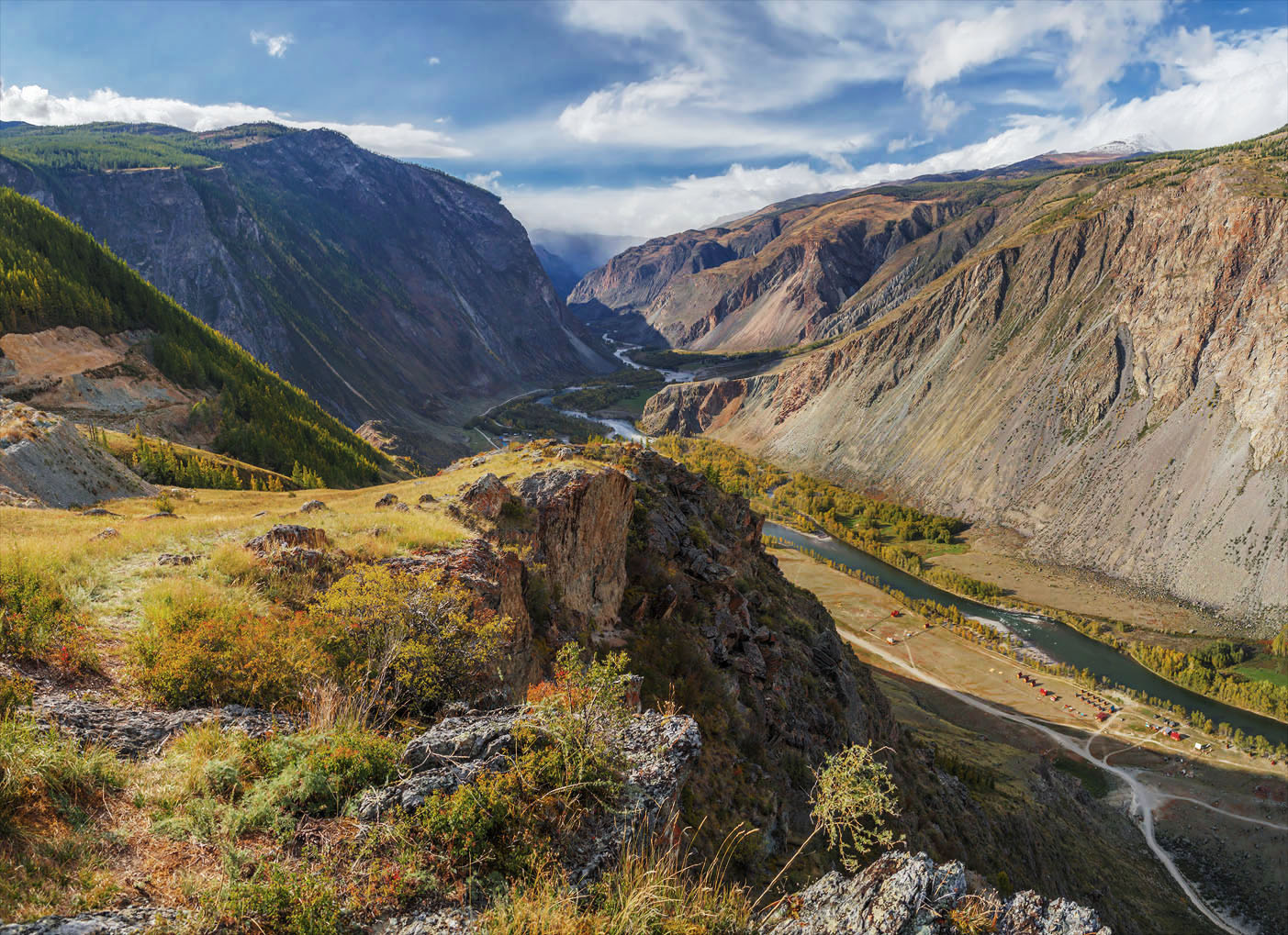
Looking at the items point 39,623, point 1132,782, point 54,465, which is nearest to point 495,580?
point 39,623

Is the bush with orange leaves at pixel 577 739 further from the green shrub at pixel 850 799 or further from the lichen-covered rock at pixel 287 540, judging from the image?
the lichen-covered rock at pixel 287 540

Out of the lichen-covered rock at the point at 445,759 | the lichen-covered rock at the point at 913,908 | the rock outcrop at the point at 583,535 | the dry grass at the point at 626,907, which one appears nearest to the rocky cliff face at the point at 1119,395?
the rock outcrop at the point at 583,535

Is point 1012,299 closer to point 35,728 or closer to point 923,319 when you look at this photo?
point 923,319

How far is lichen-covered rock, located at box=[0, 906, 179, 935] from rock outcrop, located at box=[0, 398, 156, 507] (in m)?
24.6

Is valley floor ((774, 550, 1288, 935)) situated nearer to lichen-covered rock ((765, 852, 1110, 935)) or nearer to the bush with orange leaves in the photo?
lichen-covered rock ((765, 852, 1110, 935))

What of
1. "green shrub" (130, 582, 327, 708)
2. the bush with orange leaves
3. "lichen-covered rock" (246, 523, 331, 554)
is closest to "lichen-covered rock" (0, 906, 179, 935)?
the bush with orange leaves

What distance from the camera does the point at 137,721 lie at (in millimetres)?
8281

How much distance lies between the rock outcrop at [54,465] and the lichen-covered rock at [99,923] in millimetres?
24644

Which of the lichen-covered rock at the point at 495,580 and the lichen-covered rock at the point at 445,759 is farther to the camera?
the lichen-covered rock at the point at 495,580

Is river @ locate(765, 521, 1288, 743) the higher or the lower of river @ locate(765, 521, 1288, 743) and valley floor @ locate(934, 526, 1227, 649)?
the lower

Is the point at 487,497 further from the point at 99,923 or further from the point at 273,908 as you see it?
the point at 99,923

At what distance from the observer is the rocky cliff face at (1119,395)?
108m

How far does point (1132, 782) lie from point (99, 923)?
316 ft

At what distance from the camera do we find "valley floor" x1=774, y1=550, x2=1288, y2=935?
58188 mm
